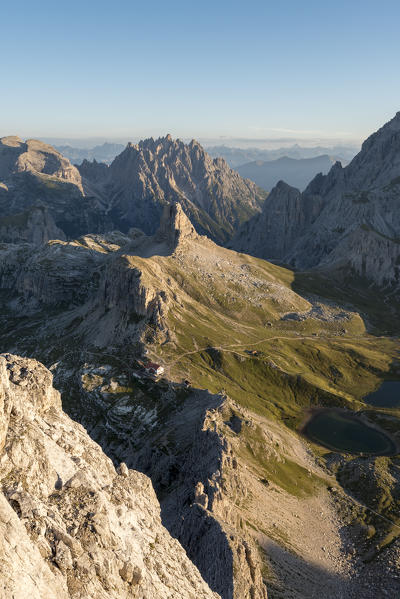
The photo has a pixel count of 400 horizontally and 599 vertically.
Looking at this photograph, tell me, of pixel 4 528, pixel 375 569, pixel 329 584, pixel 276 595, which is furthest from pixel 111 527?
pixel 375 569

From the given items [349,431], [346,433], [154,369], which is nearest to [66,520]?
[154,369]

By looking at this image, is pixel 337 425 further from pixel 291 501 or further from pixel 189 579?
pixel 189 579

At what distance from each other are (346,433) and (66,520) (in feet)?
525

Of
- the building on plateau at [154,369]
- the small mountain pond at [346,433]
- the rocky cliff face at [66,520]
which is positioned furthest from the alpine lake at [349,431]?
the rocky cliff face at [66,520]

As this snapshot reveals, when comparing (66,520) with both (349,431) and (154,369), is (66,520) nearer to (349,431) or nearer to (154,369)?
(154,369)

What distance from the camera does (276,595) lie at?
262ft

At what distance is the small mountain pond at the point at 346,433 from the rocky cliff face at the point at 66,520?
415ft

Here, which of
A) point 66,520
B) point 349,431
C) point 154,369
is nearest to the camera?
point 66,520

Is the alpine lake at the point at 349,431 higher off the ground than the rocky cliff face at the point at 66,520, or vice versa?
the rocky cliff face at the point at 66,520

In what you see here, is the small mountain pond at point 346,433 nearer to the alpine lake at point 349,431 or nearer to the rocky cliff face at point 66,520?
the alpine lake at point 349,431

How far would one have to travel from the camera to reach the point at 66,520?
1560 inches

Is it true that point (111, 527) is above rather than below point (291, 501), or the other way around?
above

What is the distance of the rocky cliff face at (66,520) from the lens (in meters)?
31.6

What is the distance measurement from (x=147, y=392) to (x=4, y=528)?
14466 cm
